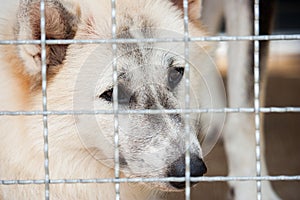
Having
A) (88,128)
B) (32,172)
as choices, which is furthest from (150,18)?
(32,172)

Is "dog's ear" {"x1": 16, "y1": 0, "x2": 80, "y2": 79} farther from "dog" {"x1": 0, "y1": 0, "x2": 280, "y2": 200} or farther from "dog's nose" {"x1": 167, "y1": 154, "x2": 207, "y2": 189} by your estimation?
"dog's nose" {"x1": 167, "y1": 154, "x2": 207, "y2": 189}

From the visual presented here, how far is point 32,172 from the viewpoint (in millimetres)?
1835

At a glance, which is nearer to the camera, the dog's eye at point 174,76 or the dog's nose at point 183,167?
the dog's nose at point 183,167

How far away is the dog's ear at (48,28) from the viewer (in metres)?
1.63

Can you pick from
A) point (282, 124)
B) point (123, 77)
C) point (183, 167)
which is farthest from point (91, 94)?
point (282, 124)

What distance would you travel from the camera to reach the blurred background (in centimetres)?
263

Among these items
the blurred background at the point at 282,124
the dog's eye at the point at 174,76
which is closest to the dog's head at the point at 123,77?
the dog's eye at the point at 174,76

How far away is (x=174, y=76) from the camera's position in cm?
183

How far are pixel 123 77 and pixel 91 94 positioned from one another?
9 centimetres

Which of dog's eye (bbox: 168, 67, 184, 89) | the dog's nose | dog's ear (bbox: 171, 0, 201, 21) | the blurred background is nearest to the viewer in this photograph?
the dog's nose

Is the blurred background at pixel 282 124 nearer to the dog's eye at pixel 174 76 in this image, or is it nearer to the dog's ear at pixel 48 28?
the dog's eye at pixel 174 76

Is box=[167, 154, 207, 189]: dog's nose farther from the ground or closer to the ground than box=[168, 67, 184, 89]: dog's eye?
closer to the ground

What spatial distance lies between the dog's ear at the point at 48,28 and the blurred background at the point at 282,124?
639 mm

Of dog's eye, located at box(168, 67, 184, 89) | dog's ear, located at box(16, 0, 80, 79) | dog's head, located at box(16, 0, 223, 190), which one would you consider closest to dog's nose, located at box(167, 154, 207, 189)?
dog's head, located at box(16, 0, 223, 190)
